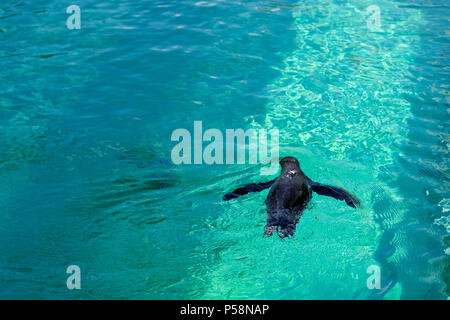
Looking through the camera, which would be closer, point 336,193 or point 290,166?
point 336,193

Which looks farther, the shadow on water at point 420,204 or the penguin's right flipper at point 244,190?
the penguin's right flipper at point 244,190

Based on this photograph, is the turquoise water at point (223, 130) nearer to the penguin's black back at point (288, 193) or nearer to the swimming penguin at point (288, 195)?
the swimming penguin at point (288, 195)

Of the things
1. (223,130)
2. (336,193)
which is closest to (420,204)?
(336,193)

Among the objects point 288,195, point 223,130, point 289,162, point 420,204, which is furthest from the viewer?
point 223,130

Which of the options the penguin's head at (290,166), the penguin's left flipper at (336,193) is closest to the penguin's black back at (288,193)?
the penguin's head at (290,166)

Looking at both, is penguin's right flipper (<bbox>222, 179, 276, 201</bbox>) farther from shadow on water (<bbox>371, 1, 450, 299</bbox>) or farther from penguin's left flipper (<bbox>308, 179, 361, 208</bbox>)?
shadow on water (<bbox>371, 1, 450, 299</bbox>)

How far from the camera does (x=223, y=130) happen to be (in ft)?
26.9

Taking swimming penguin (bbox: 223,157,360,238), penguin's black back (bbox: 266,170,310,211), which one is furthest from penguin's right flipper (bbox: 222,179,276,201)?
penguin's black back (bbox: 266,170,310,211)

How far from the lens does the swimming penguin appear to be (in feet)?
17.9

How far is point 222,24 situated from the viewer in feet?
38.2

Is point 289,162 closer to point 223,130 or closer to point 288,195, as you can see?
point 288,195

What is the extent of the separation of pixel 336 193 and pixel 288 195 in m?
0.97

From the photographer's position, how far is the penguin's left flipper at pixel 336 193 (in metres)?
6.20
